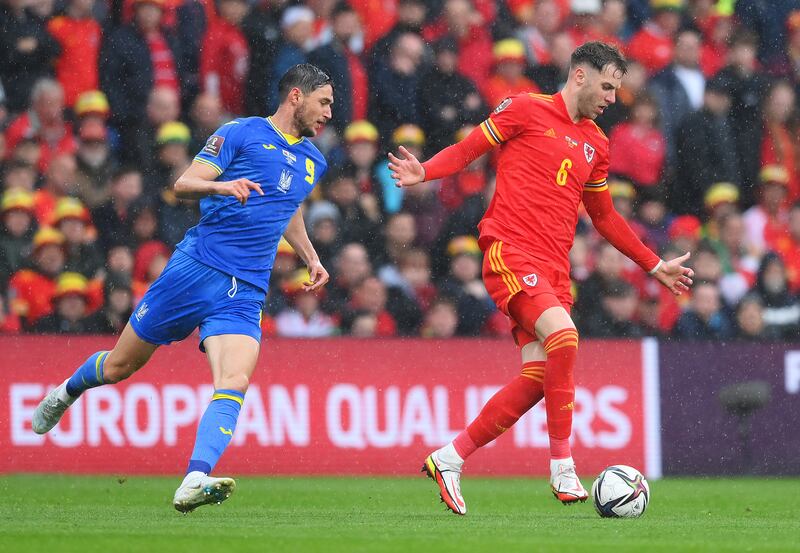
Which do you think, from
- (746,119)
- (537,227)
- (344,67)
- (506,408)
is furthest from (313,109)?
(746,119)

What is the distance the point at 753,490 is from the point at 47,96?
23.1 feet

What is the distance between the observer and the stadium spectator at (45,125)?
13.3m

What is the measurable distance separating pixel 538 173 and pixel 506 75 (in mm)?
5791

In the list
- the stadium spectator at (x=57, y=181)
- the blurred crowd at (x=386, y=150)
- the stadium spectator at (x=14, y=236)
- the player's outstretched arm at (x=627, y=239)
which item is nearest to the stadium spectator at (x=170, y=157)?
the blurred crowd at (x=386, y=150)

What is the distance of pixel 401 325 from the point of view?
1312 centimetres

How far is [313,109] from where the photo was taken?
333 inches

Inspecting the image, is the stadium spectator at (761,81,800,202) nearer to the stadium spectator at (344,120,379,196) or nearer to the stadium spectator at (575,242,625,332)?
the stadium spectator at (575,242,625,332)

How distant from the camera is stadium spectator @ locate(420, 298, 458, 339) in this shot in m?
12.8

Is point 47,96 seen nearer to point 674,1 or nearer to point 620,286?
point 620,286

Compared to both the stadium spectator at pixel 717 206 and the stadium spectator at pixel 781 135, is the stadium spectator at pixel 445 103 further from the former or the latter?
the stadium spectator at pixel 781 135

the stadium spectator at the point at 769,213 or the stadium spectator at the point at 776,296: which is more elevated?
the stadium spectator at the point at 769,213

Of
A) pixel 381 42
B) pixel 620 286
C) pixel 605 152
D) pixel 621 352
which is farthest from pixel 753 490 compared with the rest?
pixel 381 42

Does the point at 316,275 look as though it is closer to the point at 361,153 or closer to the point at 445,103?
the point at 361,153

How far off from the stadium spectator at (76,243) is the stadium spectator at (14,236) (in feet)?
0.80
